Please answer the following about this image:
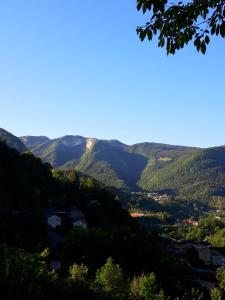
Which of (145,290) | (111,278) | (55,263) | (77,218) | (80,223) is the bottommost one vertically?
(55,263)

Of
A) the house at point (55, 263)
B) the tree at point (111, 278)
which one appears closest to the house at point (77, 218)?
the house at point (55, 263)

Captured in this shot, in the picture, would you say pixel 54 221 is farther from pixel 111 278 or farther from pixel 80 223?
pixel 111 278

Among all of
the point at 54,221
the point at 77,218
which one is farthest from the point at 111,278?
the point at 54,221

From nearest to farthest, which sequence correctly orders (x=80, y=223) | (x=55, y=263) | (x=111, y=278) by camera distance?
(x=111, y=278) < (x=55, y=263) < (x=80, y=223)

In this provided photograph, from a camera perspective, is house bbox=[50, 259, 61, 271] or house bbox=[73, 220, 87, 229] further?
house bbox=[73, 220, 87, 229]

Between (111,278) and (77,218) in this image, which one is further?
(77,218)

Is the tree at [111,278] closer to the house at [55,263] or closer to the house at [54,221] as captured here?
the house at [55,263]

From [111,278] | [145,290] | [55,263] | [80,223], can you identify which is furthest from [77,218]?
[145,290]

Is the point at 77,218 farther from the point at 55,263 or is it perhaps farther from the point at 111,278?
the point at 111,278

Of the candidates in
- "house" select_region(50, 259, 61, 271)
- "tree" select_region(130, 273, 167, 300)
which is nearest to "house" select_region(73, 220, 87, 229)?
"house" select_region(50, 259, 61, 271)

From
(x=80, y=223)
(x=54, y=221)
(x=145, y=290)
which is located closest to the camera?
(x=145, y=290)

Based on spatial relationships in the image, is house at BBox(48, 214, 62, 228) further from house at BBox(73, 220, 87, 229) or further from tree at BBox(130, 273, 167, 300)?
tree at BBox(130, 273, 167, 300)

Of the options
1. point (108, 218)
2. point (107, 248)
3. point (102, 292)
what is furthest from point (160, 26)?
point (108, 218)

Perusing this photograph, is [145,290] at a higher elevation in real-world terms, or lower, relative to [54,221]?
lower
